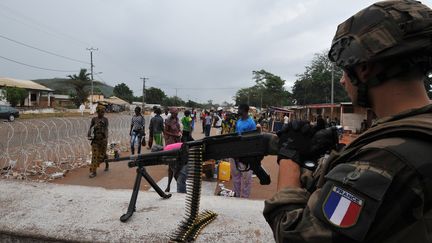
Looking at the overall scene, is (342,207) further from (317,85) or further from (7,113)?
(317,85)

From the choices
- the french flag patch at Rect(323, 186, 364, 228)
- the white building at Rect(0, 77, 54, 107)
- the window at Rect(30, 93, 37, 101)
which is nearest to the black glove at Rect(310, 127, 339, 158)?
the french flag patch at Rect(323, 186, 364, 228)

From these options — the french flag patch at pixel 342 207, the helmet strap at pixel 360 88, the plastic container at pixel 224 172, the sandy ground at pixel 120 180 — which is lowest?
the sandy ground at pixel 120 180

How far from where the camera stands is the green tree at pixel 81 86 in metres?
63.0

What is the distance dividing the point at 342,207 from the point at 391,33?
592 millimetres

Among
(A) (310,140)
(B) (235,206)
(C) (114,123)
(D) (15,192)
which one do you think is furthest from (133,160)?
(C) (114,123)

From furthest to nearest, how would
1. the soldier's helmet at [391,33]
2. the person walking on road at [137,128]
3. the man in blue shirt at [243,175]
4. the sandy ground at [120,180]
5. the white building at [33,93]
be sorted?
the white building at [33,93] < the person walking on road at [137,128] < the sandy ground at [120,180] < the man in blue shirt at [243,175] < the soldier's helmet at [391,33]

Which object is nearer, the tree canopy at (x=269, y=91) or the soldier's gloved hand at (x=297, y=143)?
the soldier's gloved hand at (x=297, y=143)

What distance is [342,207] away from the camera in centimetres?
85

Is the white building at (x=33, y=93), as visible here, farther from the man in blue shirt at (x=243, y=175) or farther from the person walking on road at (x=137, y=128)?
the man in blue shirt at (x=243, y=175)

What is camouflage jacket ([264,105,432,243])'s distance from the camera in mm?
796

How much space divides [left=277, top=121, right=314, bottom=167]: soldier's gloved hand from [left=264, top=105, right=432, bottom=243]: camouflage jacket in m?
0.42

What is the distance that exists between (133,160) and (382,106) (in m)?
1.98

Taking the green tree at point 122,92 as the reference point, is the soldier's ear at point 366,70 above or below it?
below

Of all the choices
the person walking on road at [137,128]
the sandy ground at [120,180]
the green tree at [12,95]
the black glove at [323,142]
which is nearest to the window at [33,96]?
the green tree at [12,95]
